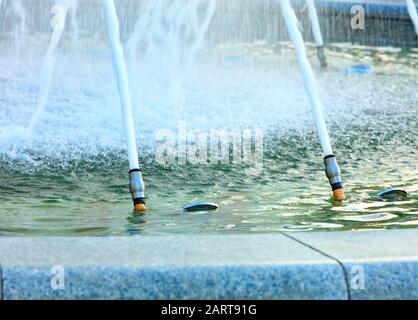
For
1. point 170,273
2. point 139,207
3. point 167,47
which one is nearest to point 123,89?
point 139,207

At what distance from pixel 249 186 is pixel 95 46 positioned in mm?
7683

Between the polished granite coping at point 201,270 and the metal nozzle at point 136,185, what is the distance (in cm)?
157

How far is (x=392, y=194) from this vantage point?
576 centimetres

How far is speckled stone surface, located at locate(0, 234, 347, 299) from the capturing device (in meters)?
3.17

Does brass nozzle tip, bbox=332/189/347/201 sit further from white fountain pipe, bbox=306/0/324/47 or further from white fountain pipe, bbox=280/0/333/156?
white fountain pipe, bbox=306/0/324/47

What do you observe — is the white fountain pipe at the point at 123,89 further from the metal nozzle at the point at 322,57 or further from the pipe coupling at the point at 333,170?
the metal nozzle at the point at 322,57

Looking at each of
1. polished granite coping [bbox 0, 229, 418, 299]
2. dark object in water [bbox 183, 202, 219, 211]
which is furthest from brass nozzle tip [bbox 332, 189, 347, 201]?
polished granite coping [bbox 0, 229, 418, 299]

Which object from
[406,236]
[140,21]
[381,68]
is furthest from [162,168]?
[140,21]

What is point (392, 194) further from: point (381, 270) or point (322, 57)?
point (322, 57)

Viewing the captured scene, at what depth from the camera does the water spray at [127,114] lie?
5094mm

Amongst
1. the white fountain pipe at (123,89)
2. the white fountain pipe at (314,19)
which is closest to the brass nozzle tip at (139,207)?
the white fountain pipe at (123,89)

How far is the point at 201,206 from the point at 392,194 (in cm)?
125

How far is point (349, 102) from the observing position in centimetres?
975
